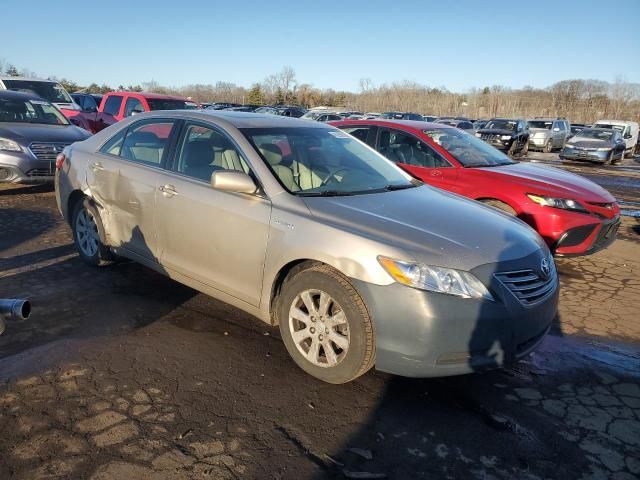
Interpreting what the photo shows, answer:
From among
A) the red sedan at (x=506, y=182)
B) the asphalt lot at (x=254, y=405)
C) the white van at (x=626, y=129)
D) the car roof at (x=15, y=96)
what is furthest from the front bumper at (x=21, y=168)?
the white van at (x=626, y=129)

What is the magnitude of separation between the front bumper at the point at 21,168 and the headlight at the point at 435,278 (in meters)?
7.29

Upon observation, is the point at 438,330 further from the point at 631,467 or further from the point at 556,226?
the point at 556,226

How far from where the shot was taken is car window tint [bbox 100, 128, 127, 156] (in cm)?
470

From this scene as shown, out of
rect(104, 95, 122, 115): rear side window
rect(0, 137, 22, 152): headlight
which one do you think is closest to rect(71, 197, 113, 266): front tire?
rect(0, 137, 22, 152): headlight

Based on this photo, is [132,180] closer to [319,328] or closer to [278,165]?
[278,165]

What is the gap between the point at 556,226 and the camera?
535 cm

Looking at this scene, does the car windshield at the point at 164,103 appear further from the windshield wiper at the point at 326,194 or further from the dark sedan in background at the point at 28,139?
the windshield wiper at the point at 326,194

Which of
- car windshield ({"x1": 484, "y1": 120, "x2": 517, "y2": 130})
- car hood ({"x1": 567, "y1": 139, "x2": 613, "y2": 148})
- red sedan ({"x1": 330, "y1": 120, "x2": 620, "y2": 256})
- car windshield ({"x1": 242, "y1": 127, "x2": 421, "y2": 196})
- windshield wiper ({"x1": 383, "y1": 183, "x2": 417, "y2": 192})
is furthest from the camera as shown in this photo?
car windshield ({"x1": 484, "y1": 120, "x2": 517, "y2": 130})

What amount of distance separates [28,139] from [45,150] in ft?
0.96

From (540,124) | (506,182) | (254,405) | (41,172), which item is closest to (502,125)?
(540,124)

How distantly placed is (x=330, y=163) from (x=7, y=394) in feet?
8.80

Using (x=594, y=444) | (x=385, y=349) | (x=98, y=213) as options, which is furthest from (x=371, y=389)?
(x=98, y=213)

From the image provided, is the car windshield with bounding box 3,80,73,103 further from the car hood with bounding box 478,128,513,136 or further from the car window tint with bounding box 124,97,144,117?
the car hood with bounding box 478,128,513,136

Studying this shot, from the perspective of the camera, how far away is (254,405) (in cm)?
290
